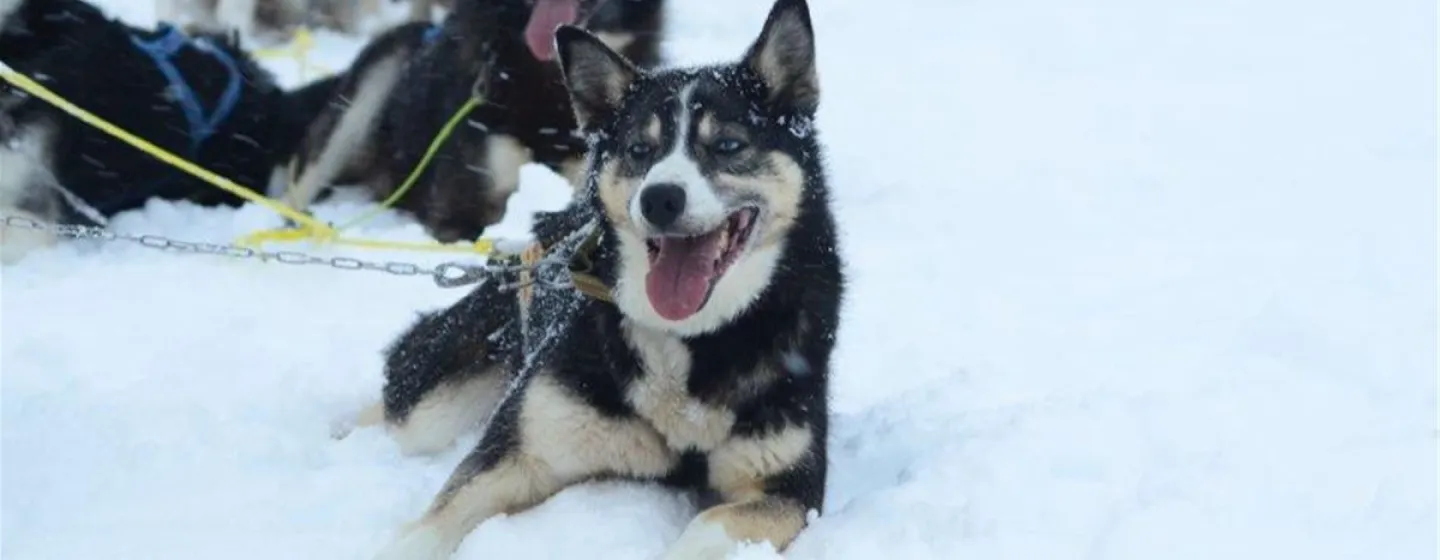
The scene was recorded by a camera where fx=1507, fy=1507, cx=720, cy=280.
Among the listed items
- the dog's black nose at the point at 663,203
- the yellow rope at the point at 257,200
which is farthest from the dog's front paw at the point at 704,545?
the yellow rope at the point at 257,200

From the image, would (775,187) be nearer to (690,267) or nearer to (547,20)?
(690,267)

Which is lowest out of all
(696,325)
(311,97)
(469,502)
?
(311,97)

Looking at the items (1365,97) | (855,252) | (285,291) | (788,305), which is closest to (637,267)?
(788,305)

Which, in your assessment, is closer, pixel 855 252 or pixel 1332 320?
pixel 1332 320

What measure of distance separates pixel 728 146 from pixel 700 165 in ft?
0.29

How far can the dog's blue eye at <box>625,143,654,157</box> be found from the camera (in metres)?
2.75

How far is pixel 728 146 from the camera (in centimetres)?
271

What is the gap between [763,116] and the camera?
110 inches

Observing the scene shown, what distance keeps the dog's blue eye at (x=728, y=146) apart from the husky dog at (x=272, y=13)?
282 inches

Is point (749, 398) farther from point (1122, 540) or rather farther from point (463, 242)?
point (463, 242)

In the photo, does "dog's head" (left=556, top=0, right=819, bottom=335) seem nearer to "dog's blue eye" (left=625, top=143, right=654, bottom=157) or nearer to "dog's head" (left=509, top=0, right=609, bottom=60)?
"dog's blue eye" (left=625, top=143, right=654, bottom=157)

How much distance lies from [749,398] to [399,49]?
324 cm

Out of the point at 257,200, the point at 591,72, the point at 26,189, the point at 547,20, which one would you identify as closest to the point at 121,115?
the point at 26,189

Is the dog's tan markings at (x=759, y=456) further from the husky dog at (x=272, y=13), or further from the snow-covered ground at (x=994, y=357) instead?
the husky dog at (x=272, y=13)
